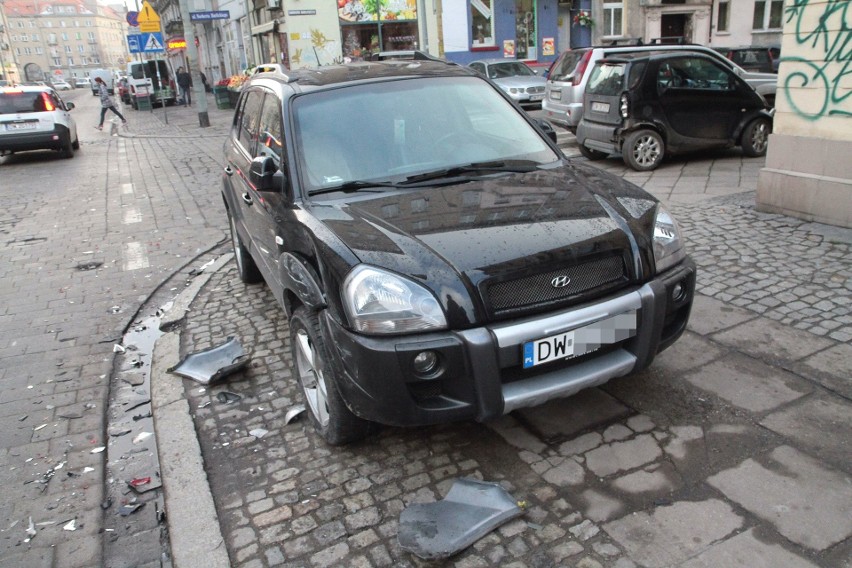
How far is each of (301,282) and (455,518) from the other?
1.37 metres

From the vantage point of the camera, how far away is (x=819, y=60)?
6.29 metres

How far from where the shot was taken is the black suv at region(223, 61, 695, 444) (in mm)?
2885

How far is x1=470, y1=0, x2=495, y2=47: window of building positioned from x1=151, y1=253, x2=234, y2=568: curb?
26.4 meters

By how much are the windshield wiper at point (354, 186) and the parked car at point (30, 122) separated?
14.1 m

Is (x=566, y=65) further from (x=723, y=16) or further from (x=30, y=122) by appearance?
(x=723, y=16)

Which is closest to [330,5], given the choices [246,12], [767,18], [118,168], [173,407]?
[246,12]

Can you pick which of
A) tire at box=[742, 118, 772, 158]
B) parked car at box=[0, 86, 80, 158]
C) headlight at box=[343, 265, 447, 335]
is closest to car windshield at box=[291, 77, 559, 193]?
headlight at box=[343, 265, 447, 335]

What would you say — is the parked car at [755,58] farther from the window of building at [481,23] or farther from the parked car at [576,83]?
the window of building at [481,23]

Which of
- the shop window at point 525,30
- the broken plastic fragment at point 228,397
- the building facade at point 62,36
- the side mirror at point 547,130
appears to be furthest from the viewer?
the building facade at point 62,36

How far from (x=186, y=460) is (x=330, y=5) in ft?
87.4

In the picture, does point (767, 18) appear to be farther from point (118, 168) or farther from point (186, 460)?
point (186, 460)

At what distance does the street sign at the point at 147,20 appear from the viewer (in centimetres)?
2152

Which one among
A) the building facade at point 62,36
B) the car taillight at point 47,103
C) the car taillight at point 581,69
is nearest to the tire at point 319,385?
the car taillight at point 581,69

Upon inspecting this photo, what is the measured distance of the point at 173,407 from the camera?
4.08 metres
